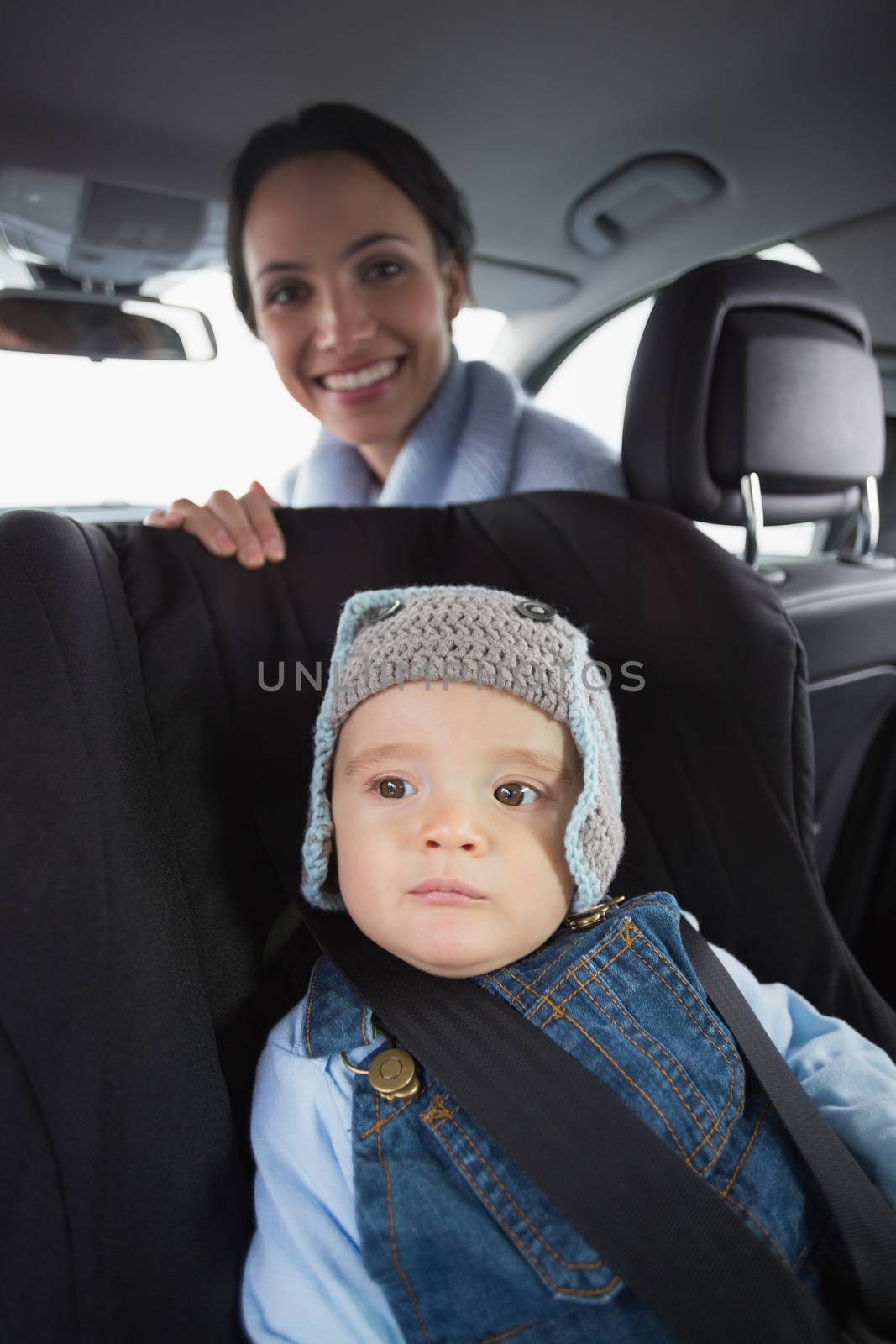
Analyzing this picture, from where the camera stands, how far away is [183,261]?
196cm

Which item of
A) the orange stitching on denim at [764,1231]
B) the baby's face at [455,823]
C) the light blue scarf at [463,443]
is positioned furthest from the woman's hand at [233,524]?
the orange stitching on denim at [764,1231]

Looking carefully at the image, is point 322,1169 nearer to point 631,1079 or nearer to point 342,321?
point 631,1079

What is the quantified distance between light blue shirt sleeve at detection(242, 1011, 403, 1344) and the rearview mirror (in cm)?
165

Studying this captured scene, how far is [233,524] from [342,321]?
0.76 meters

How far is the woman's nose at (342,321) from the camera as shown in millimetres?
1696

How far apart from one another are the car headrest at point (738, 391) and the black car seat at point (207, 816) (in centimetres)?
21

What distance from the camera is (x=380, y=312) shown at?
5.67ft

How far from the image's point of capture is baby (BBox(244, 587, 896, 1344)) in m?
0.73

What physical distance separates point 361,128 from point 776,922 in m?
1.63

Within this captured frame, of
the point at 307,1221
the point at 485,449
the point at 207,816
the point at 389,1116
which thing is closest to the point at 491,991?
the point at 389,1116

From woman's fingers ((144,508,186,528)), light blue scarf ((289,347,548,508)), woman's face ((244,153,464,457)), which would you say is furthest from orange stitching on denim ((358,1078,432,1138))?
woman's face ((244,153,464,457))

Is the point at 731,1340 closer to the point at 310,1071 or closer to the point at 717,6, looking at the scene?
the point at 310,1071

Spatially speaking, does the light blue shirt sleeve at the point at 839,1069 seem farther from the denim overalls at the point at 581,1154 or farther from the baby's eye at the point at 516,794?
the baby's eye at the point at 516,794

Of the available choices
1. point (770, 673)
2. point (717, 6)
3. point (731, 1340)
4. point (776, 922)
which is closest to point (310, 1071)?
point (731, 1340)
